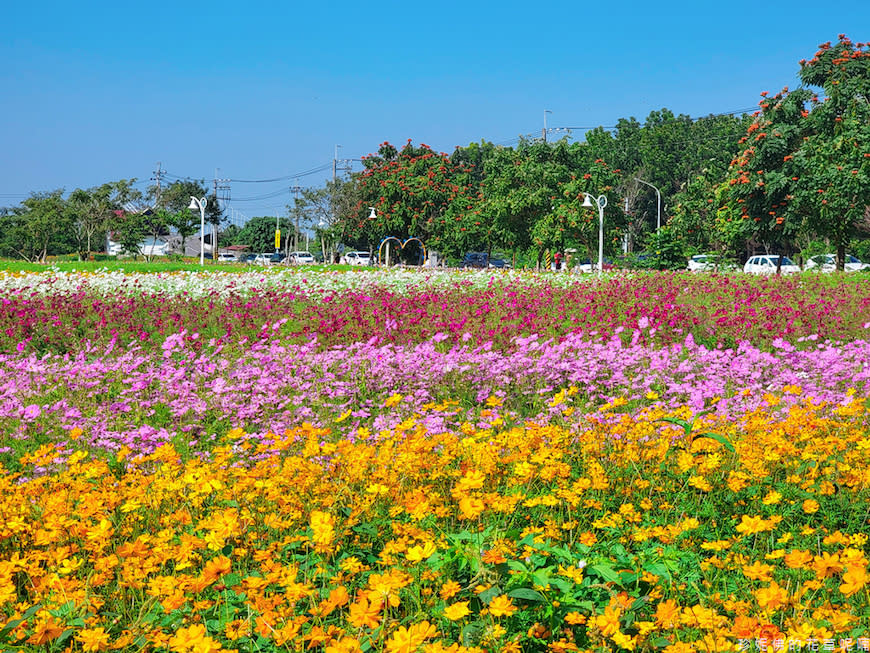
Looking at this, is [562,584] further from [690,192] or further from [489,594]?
[690,192]

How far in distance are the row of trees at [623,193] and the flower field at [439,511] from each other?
14.8 meters

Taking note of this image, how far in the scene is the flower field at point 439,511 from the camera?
1.86 m

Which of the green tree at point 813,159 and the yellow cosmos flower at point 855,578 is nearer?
the yellow cosmos flower at point 855,578

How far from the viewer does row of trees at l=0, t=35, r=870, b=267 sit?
19.1m

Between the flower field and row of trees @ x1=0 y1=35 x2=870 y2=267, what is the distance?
14.8 metres

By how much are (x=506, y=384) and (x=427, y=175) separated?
2795 centimetres

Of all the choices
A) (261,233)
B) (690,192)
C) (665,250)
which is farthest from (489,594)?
(261,233)

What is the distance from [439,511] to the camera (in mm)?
2432

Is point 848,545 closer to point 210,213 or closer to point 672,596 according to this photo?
point 672,596

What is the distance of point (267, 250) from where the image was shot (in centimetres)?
7569

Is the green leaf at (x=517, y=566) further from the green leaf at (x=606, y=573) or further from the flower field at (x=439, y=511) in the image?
the green leaf at (x=606, y=573)

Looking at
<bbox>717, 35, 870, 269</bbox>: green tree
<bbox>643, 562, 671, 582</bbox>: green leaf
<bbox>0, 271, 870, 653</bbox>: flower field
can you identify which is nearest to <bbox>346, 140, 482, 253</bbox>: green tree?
<bbox>717, 35, 870, 269</bbox>: green tree

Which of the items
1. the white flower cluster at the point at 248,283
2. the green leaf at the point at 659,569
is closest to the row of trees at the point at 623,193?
the white flower cluster at the point at 248,283

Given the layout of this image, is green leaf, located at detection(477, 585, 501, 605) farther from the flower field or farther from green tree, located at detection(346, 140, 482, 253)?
green tree, located at detection(346, 140, 482, 253)
